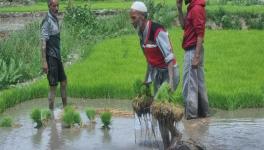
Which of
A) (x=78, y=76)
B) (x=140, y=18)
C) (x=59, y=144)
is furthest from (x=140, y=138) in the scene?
(x=78, y=76)

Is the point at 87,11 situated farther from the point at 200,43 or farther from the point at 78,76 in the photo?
the point at 200,43

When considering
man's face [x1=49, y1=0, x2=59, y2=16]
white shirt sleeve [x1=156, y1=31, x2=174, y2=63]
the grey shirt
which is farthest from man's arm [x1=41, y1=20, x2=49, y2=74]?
white shirt sleeve [x1=156, y1=31, x2=174, y2=63]

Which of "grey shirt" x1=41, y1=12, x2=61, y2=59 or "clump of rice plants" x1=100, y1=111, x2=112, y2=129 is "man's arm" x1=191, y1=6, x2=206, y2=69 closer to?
"clump of rice plants" x1=100, y1=111, x2=112, y2=129

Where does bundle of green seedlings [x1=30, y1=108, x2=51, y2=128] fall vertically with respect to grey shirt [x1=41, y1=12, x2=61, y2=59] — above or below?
below

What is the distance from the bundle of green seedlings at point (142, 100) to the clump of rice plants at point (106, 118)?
1.28 metres

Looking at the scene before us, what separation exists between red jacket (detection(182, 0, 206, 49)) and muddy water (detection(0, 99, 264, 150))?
47.4 inches

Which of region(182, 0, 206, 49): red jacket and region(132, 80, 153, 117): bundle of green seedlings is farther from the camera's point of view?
region(182, 0, 206, 49): red jacket

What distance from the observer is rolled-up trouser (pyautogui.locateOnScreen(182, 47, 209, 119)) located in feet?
30.2

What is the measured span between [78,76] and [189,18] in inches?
171

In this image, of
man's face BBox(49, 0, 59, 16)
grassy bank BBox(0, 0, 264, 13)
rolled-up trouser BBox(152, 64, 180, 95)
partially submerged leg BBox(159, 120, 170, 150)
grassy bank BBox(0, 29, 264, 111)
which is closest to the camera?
partially submerged leg BBox(159, 120, 170, 150)

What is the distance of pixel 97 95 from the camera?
11719 millimetres

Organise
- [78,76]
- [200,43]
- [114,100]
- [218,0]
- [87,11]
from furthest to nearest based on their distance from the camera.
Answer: [218,0], [87,11], [78,76], [114,100], [200,43]

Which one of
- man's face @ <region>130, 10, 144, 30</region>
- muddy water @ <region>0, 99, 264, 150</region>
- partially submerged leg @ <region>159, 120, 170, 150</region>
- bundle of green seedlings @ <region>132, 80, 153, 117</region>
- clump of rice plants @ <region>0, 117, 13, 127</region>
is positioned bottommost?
muddy water @ <region>0, 99, 264, 150</region>

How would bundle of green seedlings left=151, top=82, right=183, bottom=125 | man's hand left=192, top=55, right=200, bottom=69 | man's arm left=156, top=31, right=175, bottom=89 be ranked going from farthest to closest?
man's hand left=192, top=55, right=200, bottom=69, man's arm left=156, top=31, right=175, bottom=89, bundle of green seedlings left=151, top=82, right=183, bottom=125
